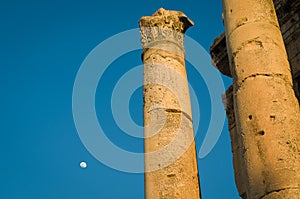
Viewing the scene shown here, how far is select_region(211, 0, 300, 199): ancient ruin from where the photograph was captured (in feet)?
22.1

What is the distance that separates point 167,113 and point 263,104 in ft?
9.30

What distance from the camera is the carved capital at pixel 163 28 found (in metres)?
11.1

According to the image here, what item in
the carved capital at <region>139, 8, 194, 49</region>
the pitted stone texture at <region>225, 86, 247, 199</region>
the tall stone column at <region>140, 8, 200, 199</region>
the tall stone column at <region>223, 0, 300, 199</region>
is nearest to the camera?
the tall stone column at <region>223, 0, 300, 199</region>

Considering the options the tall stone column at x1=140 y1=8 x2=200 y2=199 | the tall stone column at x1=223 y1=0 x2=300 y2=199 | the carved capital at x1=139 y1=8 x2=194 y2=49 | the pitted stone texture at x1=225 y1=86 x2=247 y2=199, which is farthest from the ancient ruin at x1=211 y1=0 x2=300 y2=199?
the pitted stone texture at x1=225 y1=86 x2=247 y2=199

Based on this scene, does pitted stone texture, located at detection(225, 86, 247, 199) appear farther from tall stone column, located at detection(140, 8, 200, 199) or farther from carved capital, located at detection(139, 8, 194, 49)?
carved capital, located at detection(139, 8, 194, 49)

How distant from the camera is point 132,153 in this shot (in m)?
13.7

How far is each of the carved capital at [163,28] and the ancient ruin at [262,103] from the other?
7.18 feet

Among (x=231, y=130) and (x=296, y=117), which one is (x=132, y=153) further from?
(x=296, y=117)

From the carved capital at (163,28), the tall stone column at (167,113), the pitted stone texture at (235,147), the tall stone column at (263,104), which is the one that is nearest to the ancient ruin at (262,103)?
the tall stone column at (263,104)

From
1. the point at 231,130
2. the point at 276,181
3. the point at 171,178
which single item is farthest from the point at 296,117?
the point at 231,130

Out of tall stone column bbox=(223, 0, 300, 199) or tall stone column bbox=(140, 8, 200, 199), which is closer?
tall stone column bbox=(223, 0, 300, 199)

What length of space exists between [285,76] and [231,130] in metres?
6.49

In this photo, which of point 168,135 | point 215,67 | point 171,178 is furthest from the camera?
point 215,67

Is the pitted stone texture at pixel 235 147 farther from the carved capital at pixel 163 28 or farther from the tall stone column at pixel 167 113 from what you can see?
the carved capital at pixel 163 28
